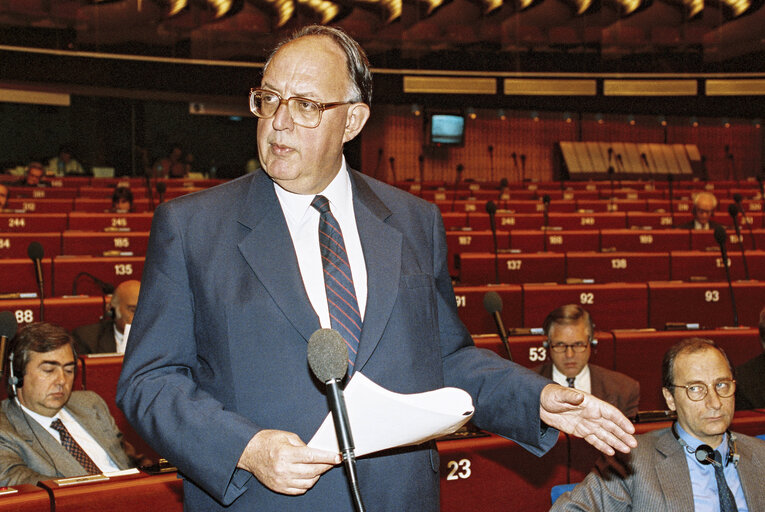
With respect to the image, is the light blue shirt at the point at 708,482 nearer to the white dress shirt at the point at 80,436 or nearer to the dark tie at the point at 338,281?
the dark tie at the point at 338,281

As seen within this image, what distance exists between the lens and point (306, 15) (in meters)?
12.9

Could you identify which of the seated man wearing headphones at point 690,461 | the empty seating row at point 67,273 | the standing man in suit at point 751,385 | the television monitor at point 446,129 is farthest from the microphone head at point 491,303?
the television monitor at point 446,129

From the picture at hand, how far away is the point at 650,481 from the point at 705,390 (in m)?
0.40

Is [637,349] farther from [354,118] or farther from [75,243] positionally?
[75,243]

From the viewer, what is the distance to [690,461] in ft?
8.38

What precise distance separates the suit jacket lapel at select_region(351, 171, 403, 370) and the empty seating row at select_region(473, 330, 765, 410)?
2668 millimetres

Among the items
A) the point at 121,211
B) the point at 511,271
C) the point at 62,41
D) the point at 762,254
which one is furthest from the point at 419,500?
the point at 62,41

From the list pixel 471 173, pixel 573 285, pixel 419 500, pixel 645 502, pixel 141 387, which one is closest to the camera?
pixel 141 387

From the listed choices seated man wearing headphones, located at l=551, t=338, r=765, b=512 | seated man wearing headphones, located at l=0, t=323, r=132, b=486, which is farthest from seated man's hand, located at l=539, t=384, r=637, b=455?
seated man wearing headphones, located at l=0, t=323, r=132, b=486

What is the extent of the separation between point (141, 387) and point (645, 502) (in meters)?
1.72

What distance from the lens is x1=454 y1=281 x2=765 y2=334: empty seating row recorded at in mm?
5148

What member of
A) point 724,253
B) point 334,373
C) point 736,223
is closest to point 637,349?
point 724,253

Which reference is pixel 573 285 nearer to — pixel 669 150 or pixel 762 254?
pixel 762 254

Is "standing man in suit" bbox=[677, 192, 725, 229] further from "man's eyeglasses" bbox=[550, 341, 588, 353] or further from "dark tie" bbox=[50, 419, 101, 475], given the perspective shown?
"dark tie" bbox=[50, 419, 101, 475]
